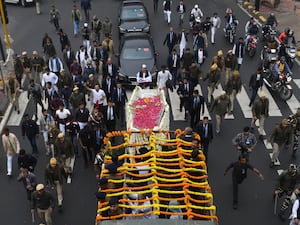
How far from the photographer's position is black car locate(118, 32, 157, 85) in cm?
1726

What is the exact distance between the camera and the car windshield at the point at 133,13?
891 inches

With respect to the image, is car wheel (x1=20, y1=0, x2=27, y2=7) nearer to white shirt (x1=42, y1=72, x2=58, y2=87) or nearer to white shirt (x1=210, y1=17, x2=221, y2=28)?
white shirt (x1=210, y1=17, x2=221, y2=28)

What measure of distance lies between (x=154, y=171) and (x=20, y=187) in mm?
4917

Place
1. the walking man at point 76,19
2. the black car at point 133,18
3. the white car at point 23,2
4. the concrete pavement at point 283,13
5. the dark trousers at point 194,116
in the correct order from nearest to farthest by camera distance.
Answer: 1. the dark trousers at point 194,116
2. the black car at point 133,18
3. the walking man at point 76,19
4. the concrete pavement at point 283,13
5. the white car at point 23,2

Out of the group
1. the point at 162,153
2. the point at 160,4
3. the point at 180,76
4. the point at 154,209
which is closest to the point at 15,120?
the point at 180,76

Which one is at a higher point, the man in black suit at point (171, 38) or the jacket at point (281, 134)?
the man in black suit at point (171, 38)

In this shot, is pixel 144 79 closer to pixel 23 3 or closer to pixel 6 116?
pixel 6 116

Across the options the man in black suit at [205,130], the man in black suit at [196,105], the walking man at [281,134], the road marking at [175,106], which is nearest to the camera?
the walking man at [281,134]

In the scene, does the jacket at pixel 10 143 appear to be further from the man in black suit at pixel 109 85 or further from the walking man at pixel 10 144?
the man in black suit at pixel 109 85

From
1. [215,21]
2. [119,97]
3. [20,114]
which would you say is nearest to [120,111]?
[119,97]

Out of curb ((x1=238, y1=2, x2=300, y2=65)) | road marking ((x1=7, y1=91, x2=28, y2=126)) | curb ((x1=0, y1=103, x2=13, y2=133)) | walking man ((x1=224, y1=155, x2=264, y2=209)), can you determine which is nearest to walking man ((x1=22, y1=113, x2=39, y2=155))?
curb ((x1=0, y1=103, x2=13, y2=133))

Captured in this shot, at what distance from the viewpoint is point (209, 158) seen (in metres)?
13.7

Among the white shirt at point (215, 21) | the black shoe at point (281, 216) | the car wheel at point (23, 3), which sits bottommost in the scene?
the black shoe at point (281, 216)

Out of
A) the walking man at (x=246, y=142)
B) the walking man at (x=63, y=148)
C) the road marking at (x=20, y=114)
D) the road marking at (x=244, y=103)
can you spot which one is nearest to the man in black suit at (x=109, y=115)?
the walking man at (x=63, y=148)
